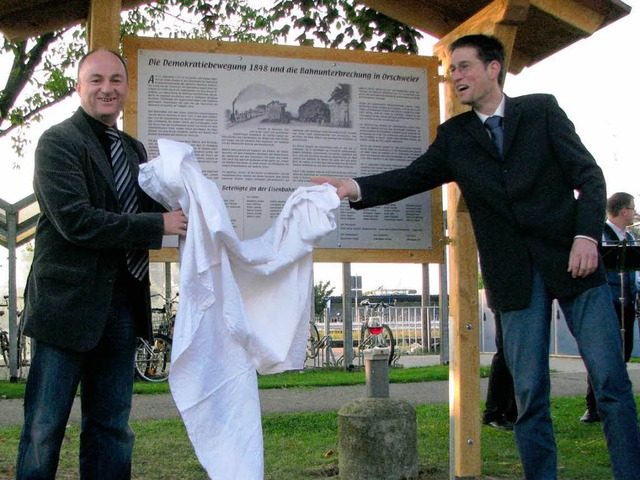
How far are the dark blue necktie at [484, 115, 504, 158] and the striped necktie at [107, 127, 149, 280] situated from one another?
5.90 ft

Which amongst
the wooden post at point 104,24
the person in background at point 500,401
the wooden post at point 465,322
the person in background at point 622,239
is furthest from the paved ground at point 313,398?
the wooden post at point 104,24

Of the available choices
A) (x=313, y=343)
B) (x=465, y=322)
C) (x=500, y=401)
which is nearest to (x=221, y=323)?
(x=465, y=322)

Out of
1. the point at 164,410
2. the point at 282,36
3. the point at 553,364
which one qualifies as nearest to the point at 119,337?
the point at 164,410

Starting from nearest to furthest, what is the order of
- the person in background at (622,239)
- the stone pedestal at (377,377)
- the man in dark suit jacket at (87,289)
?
1. the man in dark suit jacket at (87,289)
2. the stone pedestal at (377,377)
3. the person in background at (622,239)

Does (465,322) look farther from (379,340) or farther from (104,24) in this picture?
(379,340)

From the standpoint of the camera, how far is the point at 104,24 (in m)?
4.90

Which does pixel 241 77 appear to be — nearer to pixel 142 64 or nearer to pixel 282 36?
pixel 142 64

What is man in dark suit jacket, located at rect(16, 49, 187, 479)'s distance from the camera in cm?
340

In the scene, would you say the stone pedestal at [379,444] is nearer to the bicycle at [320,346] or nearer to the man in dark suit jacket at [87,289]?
the man in dark suit jacket at [87,289]

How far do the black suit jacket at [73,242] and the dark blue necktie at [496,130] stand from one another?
1.75 metres

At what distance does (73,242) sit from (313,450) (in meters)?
3.69

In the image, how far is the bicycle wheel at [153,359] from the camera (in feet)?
44.0

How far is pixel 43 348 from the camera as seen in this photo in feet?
11.4

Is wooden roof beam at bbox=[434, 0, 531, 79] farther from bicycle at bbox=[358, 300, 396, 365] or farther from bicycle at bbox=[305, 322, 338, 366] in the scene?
bicycle at bbox=[305, 322, 338, 366]
